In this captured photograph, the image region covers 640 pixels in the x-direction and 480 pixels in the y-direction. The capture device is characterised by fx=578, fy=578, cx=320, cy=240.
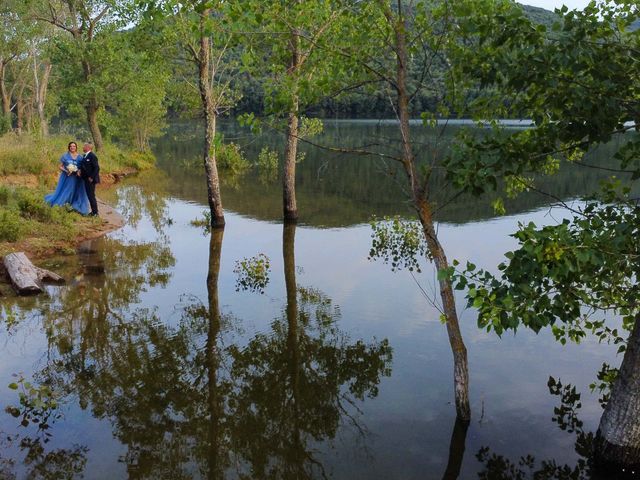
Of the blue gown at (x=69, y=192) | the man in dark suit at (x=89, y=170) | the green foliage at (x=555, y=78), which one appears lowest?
the green foliage at (x=555, y=78)

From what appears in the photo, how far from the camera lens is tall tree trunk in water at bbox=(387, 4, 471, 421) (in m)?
8.37

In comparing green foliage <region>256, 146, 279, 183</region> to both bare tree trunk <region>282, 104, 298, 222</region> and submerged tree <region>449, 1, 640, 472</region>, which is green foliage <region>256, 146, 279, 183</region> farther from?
submerged tree <region>449, 1, 640, 472</region>

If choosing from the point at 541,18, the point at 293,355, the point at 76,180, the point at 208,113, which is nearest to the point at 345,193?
the point at 208,113

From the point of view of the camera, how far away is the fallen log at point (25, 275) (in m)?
13.9

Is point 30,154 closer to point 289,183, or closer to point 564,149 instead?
point 289,183

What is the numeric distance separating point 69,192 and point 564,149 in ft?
61.2

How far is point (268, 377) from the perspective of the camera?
1004 cm

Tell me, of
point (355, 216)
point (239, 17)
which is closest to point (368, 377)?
point (239, 17)

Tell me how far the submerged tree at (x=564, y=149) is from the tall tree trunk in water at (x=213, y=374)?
4040 millimetres

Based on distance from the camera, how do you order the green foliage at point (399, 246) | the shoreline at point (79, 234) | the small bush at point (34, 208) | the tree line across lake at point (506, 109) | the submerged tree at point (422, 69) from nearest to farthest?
1. the tree line across lake at point (506, 109)
2. the submerged tree at point (422, 69)
3. the shoreline at point (79, 234)
4. the green foliage at point (399, 246)
5. the small bush at point (34, 208)

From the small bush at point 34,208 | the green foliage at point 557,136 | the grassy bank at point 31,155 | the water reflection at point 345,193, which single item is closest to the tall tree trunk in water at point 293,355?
the green foliage at point 557,136

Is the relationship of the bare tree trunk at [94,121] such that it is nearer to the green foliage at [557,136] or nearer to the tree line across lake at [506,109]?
the tree line across lake at [506,109]

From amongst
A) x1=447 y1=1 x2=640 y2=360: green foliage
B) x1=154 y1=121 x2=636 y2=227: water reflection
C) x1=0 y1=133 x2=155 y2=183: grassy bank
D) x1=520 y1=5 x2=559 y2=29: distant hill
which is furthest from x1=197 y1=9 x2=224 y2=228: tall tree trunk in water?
x1=447 y1=1 x2=640 y2=360: green foliage

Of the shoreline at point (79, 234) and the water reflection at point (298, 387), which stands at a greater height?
the shoreline at point (79, 234)
